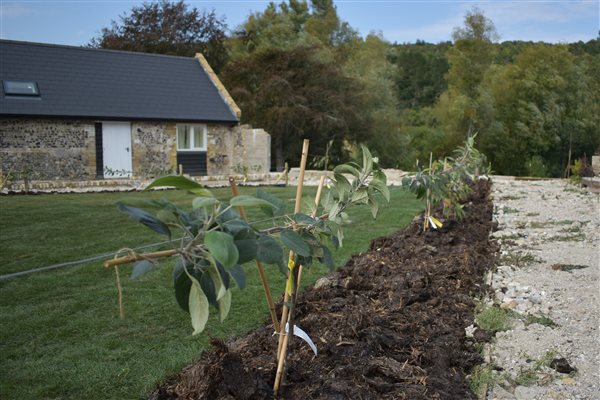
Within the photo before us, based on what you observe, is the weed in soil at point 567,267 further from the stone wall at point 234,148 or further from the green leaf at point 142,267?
the stone wall at point 234,148

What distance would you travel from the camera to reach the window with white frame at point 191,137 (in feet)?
70.2

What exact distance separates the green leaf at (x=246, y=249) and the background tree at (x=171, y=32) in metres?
30.9

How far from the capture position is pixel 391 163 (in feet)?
100

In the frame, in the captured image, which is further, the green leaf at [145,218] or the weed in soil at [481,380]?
the weed in soil at [481,380]

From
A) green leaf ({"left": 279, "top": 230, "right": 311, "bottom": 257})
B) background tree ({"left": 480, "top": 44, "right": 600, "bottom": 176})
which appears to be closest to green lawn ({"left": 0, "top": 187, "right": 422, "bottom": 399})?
green leaf ({"left": 279, "top": 230, "right": 311, "bottom": 257})

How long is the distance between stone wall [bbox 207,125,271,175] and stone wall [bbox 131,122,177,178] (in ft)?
5.43

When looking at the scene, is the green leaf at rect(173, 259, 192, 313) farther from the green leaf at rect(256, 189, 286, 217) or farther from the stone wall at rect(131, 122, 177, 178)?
the stone wall at rect(131, 122, 177, 178)

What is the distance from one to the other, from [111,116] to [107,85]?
6.02ft

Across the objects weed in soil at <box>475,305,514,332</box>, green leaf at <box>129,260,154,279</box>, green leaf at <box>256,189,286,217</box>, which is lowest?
weed in soil at <box>475,305,514,332</box>

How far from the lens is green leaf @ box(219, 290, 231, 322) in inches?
59.4

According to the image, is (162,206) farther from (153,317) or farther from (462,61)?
(462,61)

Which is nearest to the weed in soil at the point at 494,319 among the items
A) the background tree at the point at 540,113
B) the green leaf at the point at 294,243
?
the green leaf at the point at 294,243

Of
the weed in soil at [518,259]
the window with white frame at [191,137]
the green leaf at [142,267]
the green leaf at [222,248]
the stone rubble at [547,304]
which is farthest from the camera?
the window with white frame at [191,137]

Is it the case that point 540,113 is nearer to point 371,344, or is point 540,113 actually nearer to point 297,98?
point 297,98
